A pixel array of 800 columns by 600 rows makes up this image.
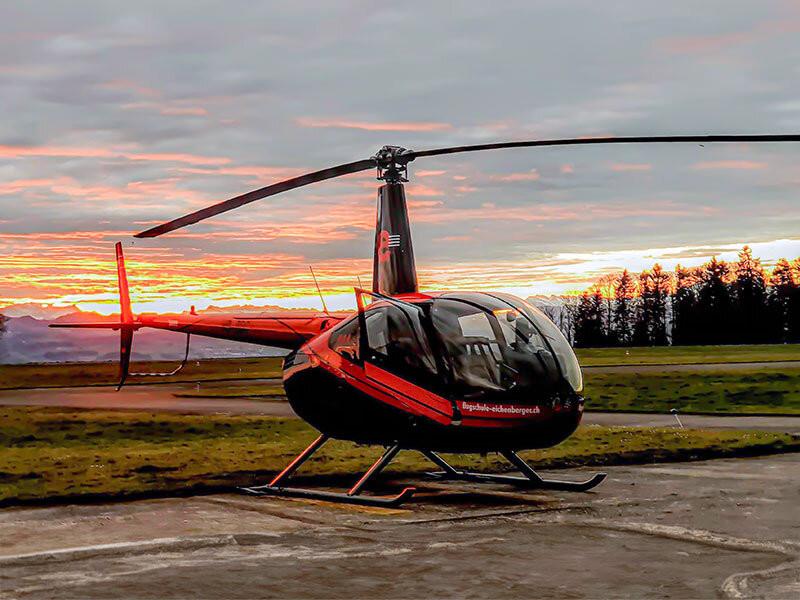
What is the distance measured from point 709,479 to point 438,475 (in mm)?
4007

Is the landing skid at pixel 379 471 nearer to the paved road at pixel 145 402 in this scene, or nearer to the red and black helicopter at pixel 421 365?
the red and black helicopter at pixel 421 365

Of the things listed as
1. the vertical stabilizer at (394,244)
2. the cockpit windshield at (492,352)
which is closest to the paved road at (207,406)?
the vertical stabilizer at (394,244)

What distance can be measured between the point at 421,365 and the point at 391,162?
9.35 feet

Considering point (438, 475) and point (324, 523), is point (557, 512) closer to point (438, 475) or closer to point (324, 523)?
point (324, 523)

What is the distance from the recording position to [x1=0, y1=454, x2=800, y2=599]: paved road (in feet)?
28.3

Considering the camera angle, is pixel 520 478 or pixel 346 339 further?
pixel 520 478

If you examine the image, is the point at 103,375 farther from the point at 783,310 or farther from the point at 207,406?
the point at 783,310

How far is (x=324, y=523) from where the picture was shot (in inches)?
468

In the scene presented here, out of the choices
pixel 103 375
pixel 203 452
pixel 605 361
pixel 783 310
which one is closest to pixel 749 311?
pixel 783 310

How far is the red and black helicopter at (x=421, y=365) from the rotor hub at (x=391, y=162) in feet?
0.05

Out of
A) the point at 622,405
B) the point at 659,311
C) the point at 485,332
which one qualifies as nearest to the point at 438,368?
the point at 485,332

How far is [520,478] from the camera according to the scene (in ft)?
49.8

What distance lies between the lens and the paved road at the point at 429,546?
863cm

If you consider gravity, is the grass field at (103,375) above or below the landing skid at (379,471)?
below
